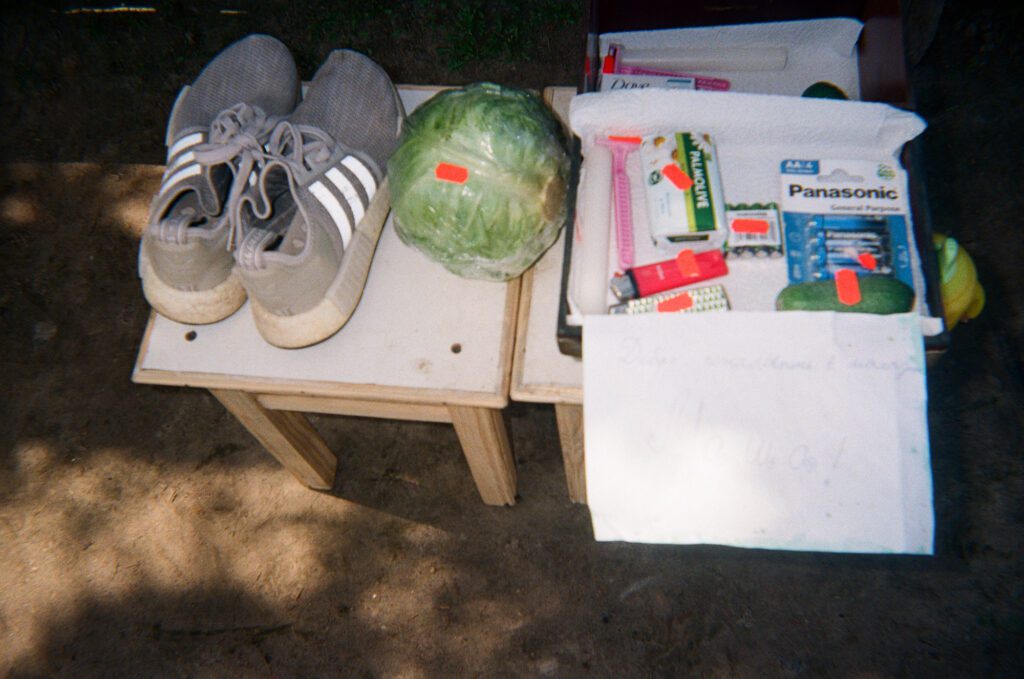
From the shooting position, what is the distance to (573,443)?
1325 mm

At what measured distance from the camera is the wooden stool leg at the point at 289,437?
50.8 inches

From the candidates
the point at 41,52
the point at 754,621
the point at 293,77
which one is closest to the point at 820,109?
the point at 293,77

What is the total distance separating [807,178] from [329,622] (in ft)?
4.52

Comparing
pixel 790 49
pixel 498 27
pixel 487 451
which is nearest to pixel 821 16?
pixel 790 49

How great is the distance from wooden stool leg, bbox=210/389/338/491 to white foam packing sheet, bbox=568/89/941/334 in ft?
2.17

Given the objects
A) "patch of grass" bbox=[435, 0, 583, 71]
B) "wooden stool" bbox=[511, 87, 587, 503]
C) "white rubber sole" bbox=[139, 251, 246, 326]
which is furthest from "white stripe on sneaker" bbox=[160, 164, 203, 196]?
"patch of grass" bbox=[435, 0, 583, 71]

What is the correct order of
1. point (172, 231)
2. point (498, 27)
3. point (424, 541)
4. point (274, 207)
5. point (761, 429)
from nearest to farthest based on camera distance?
point (761, 429), point (172, 231), point (274, 207), point (424, 541), point (498, 27)

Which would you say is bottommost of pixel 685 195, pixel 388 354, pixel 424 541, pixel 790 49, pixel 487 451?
pixel 424 541

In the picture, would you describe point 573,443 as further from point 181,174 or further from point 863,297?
point 181,174

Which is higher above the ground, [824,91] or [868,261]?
[824,91]

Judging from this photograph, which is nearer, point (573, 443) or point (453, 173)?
point (453, 173)

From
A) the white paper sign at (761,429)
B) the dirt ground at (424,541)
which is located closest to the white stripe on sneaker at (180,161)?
the white paper sign at (761,429)

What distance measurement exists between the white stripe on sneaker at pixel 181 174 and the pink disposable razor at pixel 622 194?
642mm

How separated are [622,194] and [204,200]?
66 centimetres
